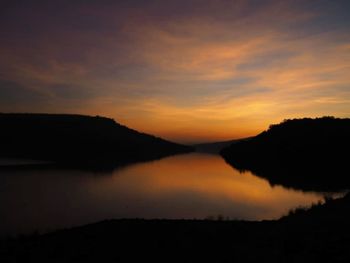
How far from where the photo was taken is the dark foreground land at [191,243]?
14.2m

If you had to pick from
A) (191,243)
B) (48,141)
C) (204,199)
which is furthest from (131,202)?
(48,141)

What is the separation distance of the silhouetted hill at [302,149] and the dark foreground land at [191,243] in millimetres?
54307

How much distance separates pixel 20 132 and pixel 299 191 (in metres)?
159

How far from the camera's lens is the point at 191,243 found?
1769cm

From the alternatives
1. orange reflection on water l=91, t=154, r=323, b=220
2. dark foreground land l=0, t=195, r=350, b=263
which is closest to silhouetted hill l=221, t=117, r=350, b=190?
orange reflection on water l=91, t=154, r=323, b=220

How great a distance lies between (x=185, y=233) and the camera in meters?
19.5

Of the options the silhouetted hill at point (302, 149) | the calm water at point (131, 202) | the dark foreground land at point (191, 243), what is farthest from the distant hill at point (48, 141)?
the dark foreground land at point (191, 243)

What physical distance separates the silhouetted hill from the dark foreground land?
178 ft

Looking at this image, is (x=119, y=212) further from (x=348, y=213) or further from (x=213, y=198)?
(x=348, y=213)

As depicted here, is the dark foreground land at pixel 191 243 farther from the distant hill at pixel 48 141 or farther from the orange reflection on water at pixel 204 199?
the distant hill at pixel 48 141

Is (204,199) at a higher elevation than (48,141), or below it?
below

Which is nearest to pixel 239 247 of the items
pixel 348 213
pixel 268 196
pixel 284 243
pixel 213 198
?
pixel 284 243

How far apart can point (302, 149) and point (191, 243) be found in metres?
97.8

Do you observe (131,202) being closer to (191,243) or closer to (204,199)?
(204,199)
